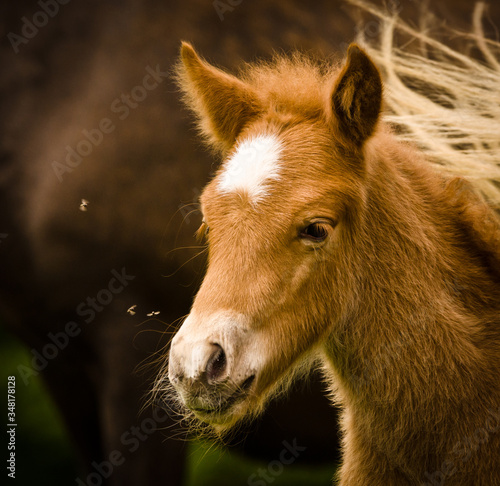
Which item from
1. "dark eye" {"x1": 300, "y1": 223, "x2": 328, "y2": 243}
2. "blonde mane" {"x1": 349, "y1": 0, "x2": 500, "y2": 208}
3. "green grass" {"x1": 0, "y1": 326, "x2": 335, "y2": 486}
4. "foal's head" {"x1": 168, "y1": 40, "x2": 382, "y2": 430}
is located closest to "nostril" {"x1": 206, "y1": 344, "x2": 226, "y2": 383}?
"foal's head" {"x1": 168, "y1": 40, "x2": 382, "y2": 430}

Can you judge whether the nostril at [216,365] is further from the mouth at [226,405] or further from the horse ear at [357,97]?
the horse ear at [357,97]

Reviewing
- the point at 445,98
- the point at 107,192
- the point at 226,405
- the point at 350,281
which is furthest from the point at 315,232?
the point at 445,98

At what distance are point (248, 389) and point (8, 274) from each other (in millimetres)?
1435

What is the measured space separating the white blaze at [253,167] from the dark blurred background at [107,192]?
0.79 meters

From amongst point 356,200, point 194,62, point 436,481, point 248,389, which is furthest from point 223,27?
point 436,481

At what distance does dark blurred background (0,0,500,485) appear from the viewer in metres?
2.31

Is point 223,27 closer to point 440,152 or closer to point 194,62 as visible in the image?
point 194,62

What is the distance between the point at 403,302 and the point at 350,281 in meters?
0.20

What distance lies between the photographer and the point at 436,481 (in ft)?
5.59

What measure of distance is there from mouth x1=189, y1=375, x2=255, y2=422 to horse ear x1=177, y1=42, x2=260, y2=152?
2.98 ft

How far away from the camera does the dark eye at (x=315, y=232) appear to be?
1541 millimetres

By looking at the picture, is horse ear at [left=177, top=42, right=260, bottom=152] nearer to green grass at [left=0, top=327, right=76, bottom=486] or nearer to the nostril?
the nostril

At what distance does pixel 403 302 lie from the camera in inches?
68.1

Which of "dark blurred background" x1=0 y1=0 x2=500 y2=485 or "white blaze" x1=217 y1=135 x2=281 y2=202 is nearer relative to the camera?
"white blaze" x1=217 y1=135 x2=281 y2=202
